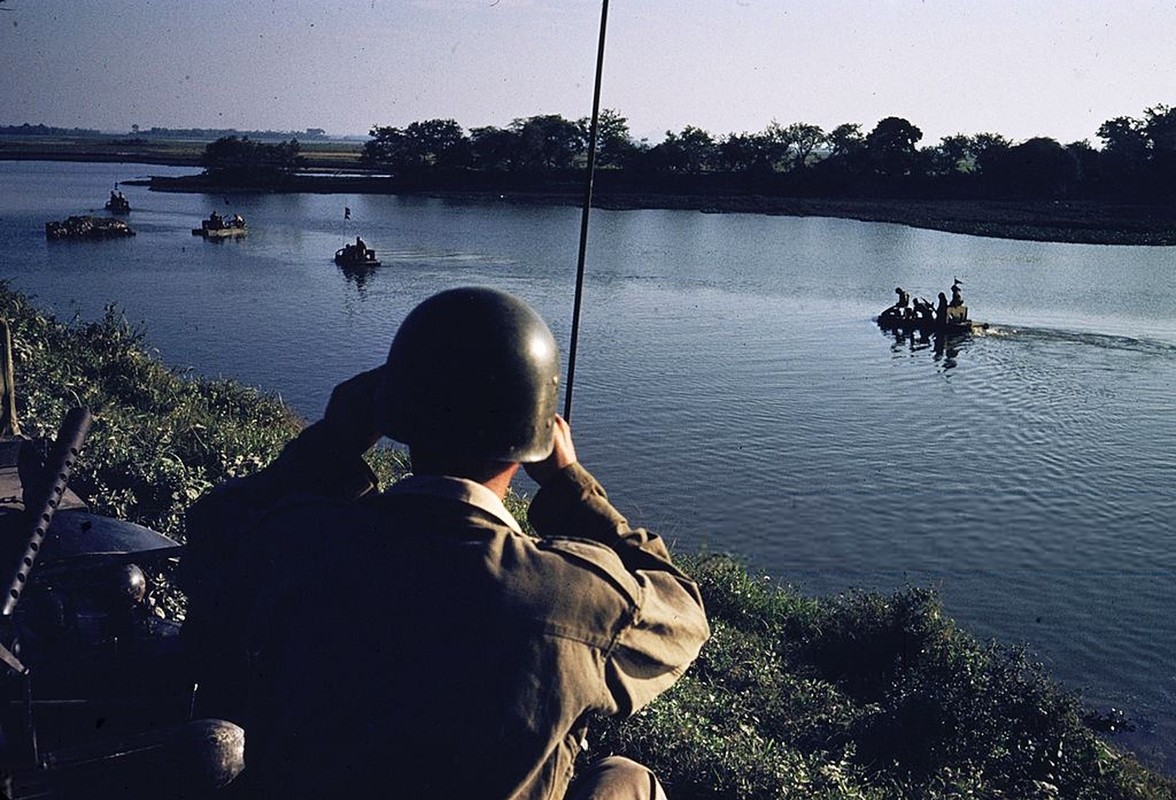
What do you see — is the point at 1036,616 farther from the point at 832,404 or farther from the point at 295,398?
the point at 295,398

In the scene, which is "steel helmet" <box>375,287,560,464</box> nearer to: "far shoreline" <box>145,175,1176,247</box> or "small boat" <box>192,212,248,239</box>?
"small boat" <box>192,212,248,239</box>

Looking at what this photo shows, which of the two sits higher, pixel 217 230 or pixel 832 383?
pixel 217 230

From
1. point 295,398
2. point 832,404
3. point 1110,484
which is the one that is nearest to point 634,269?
point 832,404

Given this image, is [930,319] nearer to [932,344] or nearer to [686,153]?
[932,344]

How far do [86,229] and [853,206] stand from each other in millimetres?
60123

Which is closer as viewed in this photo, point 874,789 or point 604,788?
point 604,788

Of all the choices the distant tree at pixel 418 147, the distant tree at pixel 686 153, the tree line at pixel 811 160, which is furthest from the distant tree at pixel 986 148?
the distant tree at pixel 418 147

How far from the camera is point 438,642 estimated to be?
2174mm

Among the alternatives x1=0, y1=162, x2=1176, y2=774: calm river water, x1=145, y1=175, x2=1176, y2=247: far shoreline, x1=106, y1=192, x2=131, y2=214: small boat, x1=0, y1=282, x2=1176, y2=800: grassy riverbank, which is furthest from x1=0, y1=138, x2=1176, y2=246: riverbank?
x1=0, y1=282, x2=1176, y2=800: grassy riverbank

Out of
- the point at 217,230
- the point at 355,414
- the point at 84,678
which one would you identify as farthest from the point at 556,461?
the point at 217,230

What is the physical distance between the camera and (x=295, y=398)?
920 inches

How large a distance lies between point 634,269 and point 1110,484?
107 ft

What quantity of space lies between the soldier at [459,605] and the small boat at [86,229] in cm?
5695

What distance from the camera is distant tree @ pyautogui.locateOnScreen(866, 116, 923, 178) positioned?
321 ft
